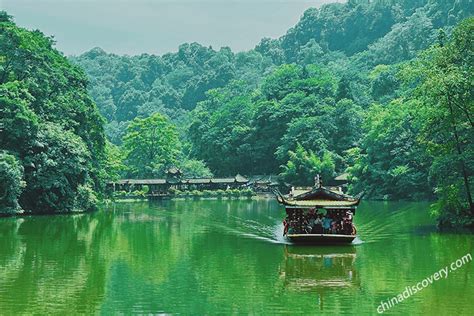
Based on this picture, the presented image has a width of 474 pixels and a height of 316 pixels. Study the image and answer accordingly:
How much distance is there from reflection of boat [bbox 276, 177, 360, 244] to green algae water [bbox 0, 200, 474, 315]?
466mm

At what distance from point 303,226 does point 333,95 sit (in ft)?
193

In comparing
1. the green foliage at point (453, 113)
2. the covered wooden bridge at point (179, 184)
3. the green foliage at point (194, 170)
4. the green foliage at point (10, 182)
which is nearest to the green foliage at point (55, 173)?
the green foliage at point (10, 182)

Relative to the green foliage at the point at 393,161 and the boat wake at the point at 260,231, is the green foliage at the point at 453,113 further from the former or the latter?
the green foliage at the point at 393,161

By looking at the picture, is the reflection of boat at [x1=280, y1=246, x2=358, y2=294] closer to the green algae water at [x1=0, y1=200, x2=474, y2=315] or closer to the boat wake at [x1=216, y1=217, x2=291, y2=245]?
the green algae water at [x1=0, y1=200, x2=474, y2=315]

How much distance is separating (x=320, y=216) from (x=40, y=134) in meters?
20.8

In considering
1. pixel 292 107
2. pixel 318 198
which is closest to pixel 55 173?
pixel 318 198

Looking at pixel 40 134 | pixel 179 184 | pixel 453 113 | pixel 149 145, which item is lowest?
pixel 179 184

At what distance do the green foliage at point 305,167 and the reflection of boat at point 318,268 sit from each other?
4256 centimetres

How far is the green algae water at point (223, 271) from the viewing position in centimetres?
1280

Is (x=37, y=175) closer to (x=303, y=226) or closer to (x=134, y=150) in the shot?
(x=303, y=226)

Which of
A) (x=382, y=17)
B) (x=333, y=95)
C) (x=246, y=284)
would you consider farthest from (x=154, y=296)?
(x=382, y=17)

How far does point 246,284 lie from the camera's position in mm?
14914

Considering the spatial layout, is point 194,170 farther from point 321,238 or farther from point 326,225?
point 321,238

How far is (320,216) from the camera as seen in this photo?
74.7 ft
